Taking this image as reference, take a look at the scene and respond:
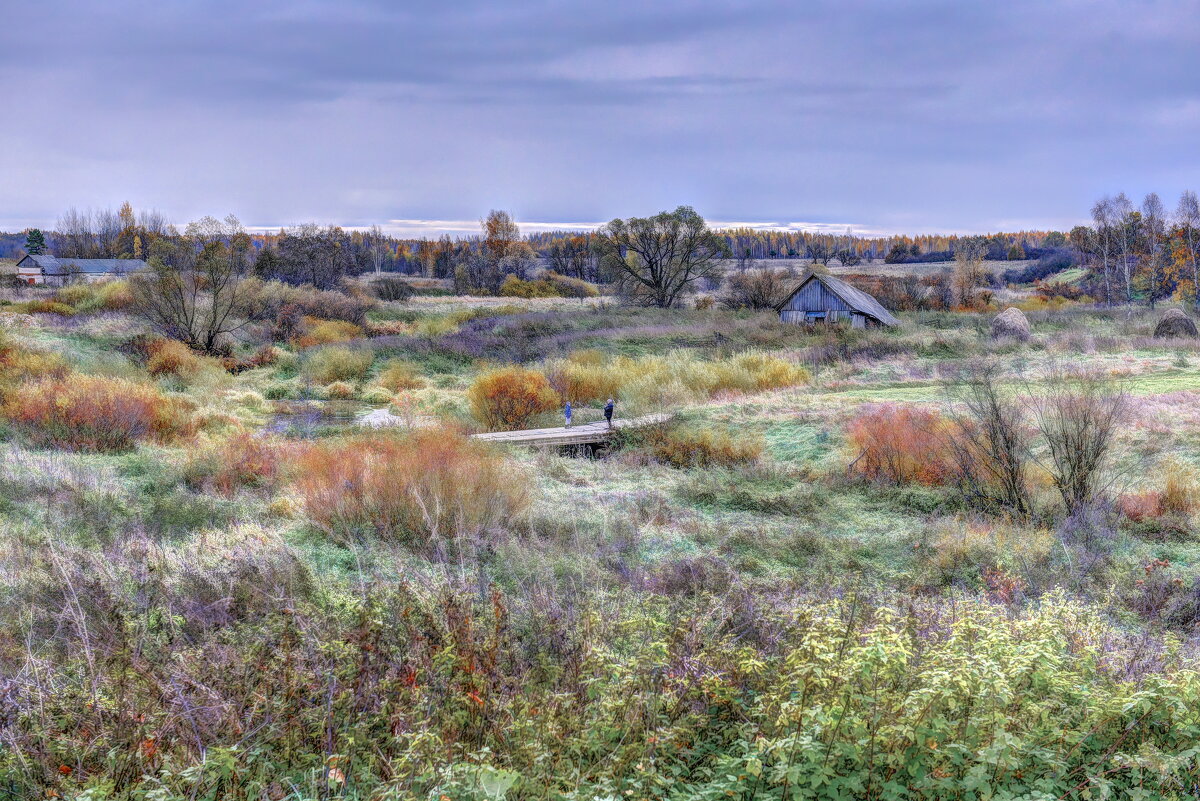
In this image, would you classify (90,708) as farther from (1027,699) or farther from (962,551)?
(962,551)

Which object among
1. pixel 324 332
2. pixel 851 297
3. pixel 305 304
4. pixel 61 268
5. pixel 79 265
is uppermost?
pixel 79 265

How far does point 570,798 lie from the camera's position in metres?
2.92

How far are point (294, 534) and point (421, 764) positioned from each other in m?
5.35

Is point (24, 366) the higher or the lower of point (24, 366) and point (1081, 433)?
the higher

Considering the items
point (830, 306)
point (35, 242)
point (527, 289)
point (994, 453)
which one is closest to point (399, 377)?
point (994, 453)

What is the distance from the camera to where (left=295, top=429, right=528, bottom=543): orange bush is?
8.17 metres

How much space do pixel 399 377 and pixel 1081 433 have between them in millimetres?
18596

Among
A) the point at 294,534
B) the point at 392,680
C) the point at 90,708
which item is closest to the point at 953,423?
the point at 294,534

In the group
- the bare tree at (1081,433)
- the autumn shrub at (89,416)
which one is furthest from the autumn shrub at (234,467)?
the bare tree at (1081,433)

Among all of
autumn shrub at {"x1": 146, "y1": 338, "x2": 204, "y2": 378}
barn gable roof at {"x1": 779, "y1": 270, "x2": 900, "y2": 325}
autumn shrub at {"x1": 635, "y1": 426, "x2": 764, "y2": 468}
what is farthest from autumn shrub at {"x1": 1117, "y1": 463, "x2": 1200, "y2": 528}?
barn gable roof at {"x1": 779, "y1": 270, "x2": 900, "y2": 325}

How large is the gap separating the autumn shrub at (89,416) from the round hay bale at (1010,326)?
25418 mm

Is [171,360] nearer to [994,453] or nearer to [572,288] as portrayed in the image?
[994,453]

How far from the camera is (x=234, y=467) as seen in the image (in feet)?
35.5

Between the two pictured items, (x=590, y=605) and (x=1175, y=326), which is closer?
(x=590, y=605)
